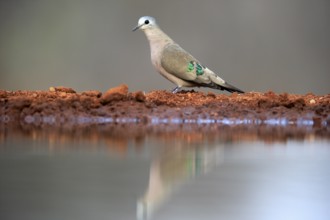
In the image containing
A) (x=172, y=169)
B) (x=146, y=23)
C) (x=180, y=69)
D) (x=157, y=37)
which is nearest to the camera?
(x=172, y=169)

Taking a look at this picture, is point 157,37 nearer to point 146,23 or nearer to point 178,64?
point 146,23

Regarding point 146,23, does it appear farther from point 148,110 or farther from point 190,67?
point 148,110

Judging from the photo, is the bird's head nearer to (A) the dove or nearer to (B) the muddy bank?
(A) the dove

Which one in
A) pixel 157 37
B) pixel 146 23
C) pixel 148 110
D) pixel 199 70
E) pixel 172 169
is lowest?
pixel 172 169

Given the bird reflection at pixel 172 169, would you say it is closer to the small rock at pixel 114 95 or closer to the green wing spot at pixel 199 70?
the small rock at pixel 114 95

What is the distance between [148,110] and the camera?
337 cm

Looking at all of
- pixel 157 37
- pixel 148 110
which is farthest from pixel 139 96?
pixel 157 37

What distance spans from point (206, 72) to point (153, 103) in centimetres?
126

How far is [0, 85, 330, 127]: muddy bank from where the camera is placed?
3268mm

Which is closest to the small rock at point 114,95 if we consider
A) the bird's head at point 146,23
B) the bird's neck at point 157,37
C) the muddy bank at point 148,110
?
the muddy bank at point 148,110

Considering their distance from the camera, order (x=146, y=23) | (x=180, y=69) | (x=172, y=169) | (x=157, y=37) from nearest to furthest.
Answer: (x=172, y=169)
(x=180, y=69)
(x=157, y=37)
(x=146, y=23)

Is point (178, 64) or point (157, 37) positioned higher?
point (157, 37)

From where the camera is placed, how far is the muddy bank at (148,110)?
10.7 feet

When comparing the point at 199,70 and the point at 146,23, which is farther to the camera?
the point at 146,23
